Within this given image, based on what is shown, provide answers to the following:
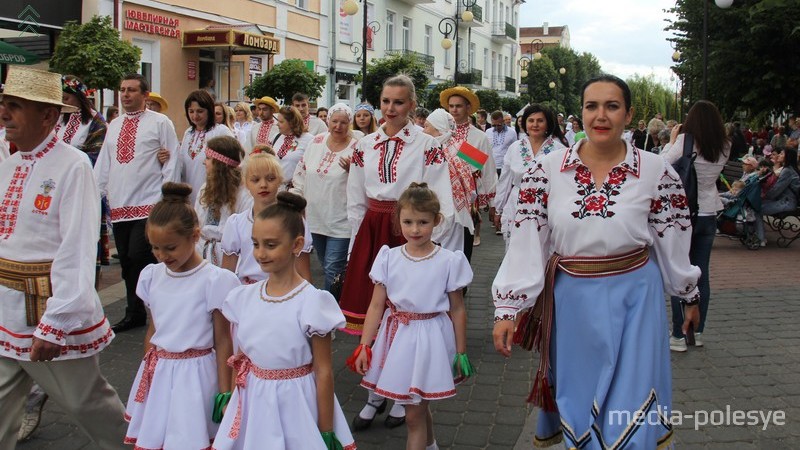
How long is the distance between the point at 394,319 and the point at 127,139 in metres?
3.79

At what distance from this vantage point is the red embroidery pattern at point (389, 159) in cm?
555

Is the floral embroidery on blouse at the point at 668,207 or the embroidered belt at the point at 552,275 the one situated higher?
the floral embroidery on blouse at the point at 668,207

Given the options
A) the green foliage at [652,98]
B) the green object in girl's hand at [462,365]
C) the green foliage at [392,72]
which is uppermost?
the green foliage at [652,98]

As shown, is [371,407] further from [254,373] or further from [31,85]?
[31,85]

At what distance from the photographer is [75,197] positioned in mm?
3734

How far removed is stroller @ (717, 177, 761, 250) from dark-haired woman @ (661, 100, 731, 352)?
21.2 ft

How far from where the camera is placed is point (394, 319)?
450 centimetres

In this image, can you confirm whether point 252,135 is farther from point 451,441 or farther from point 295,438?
→ point 295,438

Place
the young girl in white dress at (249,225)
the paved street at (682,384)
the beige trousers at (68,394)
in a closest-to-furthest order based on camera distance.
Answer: the beige trousers at (68,394)
the paved street at (682,384)
the young girl in white dress at (249,225)

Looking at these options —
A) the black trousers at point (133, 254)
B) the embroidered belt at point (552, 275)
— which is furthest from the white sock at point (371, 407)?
the black trousers at point (133, 254)

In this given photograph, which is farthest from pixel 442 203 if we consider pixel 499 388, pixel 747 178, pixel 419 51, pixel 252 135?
pixel 419 51

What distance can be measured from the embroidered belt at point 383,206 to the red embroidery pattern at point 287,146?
3.48 m

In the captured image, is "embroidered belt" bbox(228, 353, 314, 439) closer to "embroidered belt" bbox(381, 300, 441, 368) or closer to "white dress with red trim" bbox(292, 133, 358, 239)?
"embroidered belt" bbox(381, 300, 441, 368)

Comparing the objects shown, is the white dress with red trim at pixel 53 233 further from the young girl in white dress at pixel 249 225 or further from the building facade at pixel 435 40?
the building facade at pixel 435 40
